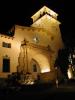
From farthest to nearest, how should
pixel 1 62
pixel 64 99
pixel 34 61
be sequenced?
pixel 34 61
pixel 1 62
pixel 64 99

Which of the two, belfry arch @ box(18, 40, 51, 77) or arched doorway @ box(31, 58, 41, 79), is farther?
arched doorway @ box(31, 58, 41, 79)

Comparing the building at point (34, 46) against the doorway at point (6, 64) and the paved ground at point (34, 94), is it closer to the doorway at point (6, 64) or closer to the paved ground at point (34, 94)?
the doorway at point (6, 64)

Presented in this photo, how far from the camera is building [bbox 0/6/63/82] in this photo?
30.5m

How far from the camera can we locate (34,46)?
34.2 metres

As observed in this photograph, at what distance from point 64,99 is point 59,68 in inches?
827

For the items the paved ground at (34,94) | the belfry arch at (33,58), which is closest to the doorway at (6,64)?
the belfry arch at (33,58)

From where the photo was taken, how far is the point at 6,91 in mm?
20641

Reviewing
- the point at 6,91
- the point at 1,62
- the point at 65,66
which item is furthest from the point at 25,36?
the point at 6,91

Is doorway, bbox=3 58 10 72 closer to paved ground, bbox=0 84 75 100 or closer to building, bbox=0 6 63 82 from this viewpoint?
building, bbox=0 6 63 82

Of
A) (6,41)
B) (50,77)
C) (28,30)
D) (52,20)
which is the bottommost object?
(50,77)

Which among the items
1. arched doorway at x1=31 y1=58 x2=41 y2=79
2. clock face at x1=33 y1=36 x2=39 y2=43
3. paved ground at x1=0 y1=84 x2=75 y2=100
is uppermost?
clock face at x1=33 y1=36 x2=39 y2=43

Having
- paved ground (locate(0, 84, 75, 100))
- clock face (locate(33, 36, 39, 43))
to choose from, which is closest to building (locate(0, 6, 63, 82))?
clock face (locate(33, 36, 39, 43))

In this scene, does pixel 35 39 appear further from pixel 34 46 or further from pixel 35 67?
Result: pixel 35 67

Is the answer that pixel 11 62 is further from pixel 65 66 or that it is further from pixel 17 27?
pixel 65 66
